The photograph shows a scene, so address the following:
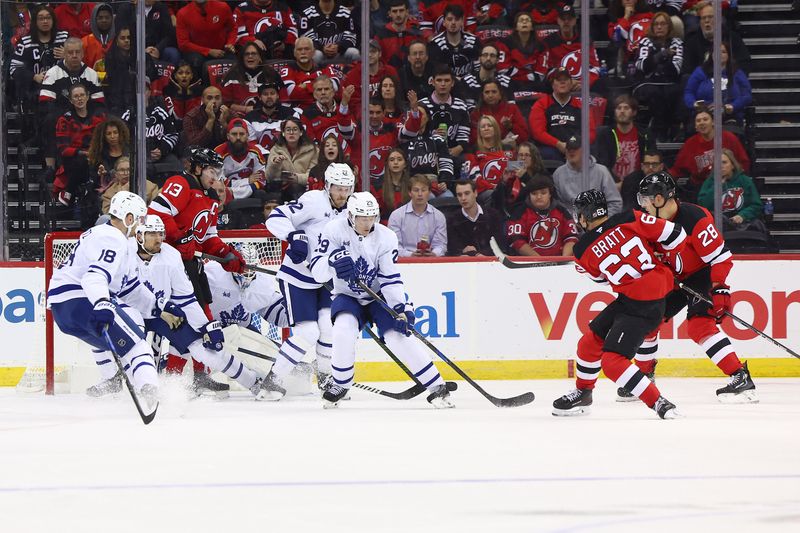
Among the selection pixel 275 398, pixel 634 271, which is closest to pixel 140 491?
pixel 634 271

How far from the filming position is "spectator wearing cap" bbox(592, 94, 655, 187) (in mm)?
7891

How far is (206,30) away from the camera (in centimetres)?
825

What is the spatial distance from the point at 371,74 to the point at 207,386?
223 centimetres

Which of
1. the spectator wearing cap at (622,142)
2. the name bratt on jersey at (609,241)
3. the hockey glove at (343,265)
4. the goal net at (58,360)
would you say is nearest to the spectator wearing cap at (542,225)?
the spectator wearing cap at (622,142)

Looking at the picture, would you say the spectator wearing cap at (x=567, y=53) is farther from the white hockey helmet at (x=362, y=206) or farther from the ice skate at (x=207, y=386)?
the ice skate at (x=207, y=386)

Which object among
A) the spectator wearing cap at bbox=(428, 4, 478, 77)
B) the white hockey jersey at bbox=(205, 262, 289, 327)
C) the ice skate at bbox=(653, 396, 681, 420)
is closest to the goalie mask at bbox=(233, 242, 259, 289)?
the white hockey jersey at bbox=(205, 262, 289, 327)

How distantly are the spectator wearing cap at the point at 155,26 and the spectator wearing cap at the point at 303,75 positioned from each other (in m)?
0.69

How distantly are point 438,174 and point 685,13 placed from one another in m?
1.86

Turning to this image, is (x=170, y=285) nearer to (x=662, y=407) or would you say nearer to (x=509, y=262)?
(x=509, y=262)

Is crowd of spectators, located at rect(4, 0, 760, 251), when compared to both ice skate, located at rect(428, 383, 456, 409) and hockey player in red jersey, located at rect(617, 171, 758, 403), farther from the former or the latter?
ice skate, located at rect(428, 383, 456, 409)

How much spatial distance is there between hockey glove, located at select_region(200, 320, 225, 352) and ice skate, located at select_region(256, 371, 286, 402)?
0.28 metres

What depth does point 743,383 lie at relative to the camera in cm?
640

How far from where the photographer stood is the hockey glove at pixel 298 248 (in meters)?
6.65

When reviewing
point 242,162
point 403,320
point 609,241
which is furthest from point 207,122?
point 609,241
